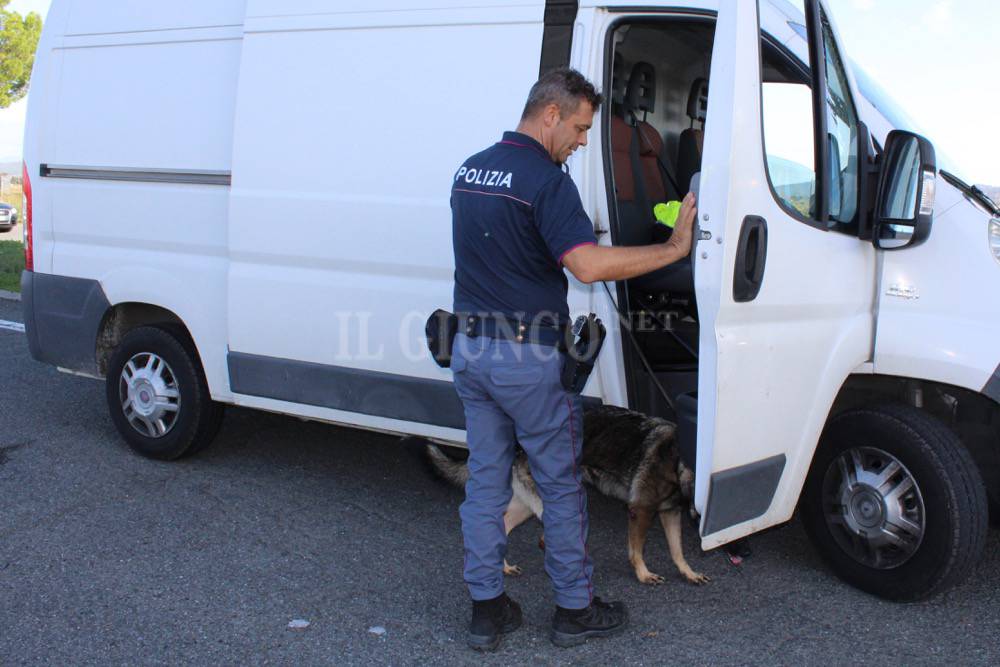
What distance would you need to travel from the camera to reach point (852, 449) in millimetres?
3438

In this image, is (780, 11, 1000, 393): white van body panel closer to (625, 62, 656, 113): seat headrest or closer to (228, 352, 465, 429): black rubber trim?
(625, 62, 656, 113): seat headrest

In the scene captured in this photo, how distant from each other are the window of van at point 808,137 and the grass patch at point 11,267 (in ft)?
28.8

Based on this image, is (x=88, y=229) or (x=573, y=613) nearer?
(x=573, y=613)

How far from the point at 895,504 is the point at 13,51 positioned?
3422 centimetres

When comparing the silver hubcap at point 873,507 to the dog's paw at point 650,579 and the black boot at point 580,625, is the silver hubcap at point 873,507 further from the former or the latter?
the black boot at point 580,625

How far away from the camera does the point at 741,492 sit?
3.04 meters

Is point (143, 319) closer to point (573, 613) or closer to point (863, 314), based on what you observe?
point (573, 613)

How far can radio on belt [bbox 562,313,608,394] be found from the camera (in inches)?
118

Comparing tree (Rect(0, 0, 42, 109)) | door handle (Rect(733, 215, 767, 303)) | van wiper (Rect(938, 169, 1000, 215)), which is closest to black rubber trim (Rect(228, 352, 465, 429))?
door handle (Rect(733, 215, 767, 303))

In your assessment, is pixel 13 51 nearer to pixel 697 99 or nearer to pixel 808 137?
pixel 697 99

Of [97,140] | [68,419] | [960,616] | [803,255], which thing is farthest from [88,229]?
[960,616]

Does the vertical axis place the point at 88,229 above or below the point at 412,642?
above

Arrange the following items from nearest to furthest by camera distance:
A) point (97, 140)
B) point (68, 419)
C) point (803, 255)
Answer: point (803, 255) < point (97, 140) < point (68, 419)

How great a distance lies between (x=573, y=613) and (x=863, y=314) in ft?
4.65
